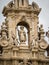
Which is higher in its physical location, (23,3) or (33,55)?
(23,3)

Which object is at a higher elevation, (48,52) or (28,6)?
(28,6)

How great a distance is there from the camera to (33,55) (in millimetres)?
43156

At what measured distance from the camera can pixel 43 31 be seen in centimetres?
4397

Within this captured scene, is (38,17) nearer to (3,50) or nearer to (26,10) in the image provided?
(26,10)

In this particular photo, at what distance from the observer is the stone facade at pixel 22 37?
42875 mm

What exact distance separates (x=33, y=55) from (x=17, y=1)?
449cm

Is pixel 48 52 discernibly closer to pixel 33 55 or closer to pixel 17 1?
pixel 33 55

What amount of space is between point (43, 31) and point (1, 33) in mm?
3131

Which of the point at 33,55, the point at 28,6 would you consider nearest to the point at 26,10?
the point at 28,6

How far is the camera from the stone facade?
42.9m

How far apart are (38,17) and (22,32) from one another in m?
1.93

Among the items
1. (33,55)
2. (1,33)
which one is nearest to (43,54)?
(33,55)

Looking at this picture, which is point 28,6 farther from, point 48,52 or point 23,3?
point 48,52

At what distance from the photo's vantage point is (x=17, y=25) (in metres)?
44.4
